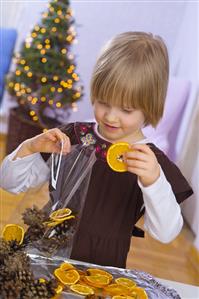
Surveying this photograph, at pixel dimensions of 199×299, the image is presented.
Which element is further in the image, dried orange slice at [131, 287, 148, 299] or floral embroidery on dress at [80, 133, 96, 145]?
floral embroidery on dress at [80, 133, 96, 145]

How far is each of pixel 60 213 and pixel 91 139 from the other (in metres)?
0.28

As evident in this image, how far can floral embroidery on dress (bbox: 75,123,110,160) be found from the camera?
105cm

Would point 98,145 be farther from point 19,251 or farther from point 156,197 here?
point 19,251

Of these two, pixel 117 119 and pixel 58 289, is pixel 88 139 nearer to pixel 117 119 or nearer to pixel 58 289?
pixel 117 119

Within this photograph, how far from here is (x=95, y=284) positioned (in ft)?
2.51

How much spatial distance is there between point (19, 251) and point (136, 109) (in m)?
0.36

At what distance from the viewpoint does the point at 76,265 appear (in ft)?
2.77

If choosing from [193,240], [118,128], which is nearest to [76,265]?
[118,128]

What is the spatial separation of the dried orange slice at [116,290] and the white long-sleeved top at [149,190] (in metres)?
0.16

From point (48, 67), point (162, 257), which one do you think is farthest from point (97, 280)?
point (48, 67)

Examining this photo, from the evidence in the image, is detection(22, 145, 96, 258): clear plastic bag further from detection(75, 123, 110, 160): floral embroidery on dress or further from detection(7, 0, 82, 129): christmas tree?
detection(7, 0, 82, 129): christmas tree

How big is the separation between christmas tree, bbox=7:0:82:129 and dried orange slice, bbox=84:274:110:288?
2.59 metres

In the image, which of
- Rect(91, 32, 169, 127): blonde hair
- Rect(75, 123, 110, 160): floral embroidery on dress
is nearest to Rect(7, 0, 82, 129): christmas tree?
Rect(75, 123, 110, 160): floral embroidery on dress

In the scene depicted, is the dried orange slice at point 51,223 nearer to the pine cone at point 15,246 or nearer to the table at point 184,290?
the pine cone at point 15,246
